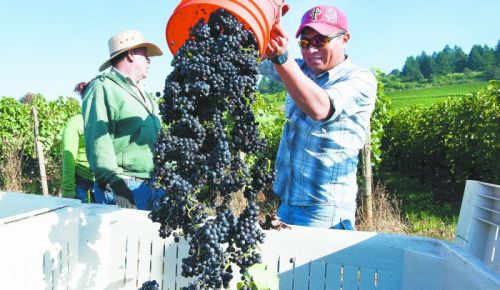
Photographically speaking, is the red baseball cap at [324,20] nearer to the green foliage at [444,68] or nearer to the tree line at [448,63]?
the green foliage at [444,68]

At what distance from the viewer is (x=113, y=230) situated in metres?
1.73

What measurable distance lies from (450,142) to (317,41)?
8311 millimetres

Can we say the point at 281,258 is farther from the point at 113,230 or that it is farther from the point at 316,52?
the point at 316,52

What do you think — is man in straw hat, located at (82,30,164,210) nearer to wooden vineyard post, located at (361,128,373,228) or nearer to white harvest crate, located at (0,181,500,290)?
white harvest crate, located at (0,181,500,290)

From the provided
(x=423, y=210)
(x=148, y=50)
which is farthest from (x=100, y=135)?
(x=423, y=210)

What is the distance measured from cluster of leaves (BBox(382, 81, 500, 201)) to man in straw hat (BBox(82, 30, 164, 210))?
6328mm

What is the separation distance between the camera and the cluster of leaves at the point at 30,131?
36.7 ft


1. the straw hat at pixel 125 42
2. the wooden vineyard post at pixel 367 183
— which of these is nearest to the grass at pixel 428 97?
the wooden vineyard post at pixel 367 183

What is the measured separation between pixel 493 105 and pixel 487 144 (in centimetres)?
70

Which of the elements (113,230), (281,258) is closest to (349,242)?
(281,258)

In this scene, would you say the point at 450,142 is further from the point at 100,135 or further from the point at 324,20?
the point at 100,135

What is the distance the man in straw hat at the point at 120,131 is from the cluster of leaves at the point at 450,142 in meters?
6.33

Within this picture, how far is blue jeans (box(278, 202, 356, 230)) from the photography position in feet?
7.29

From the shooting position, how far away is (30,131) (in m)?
12.4
